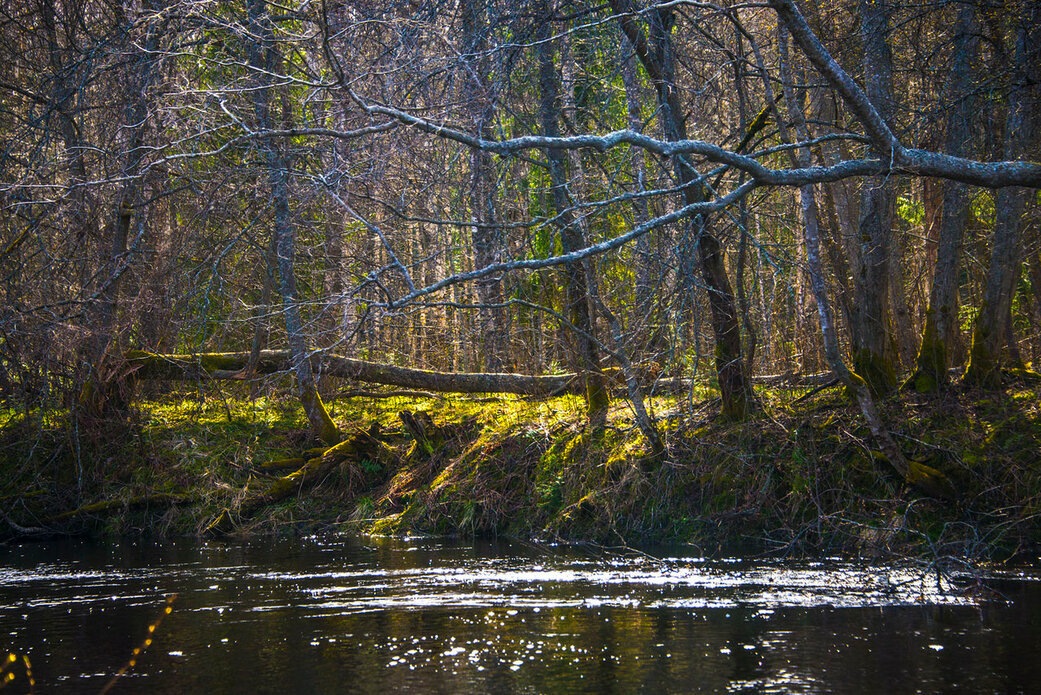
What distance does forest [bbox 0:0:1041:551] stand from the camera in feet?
32.3

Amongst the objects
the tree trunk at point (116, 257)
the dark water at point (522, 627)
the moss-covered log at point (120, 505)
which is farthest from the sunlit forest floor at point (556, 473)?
the dark water at point (522, 627)

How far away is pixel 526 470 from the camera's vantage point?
505 inches

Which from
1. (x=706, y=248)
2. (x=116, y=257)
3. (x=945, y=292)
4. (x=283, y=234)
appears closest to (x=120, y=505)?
(x=116, y=257)

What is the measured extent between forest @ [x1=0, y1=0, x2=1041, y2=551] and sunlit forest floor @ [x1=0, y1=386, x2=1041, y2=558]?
43 millimetres

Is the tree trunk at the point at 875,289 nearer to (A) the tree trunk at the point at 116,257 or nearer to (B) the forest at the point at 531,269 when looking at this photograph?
(B) the forest at the point at 531,269

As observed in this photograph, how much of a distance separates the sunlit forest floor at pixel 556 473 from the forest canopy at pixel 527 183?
1.55 feet

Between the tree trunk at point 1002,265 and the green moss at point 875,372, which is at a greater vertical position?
the tree trunk at point 1002,265

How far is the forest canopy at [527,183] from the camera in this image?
9.48 m

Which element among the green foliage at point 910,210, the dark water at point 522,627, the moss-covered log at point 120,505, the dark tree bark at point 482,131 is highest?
the green foliage at point 910,210

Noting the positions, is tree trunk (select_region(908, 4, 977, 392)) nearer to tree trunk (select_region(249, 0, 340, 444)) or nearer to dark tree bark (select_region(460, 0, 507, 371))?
dark tree bark (select_region(460, 0, 507, 371))

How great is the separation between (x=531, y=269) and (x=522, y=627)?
3775 millimetres

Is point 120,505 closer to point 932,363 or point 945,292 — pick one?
point 932,363

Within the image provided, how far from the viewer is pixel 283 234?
11.6 metres

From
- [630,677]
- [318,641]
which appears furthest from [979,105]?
[318,641]
